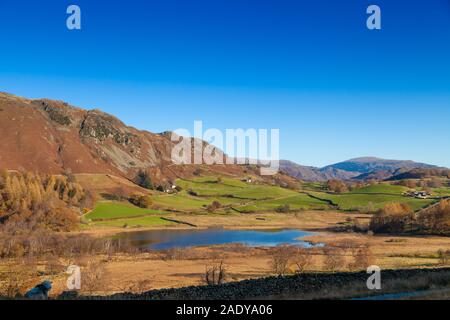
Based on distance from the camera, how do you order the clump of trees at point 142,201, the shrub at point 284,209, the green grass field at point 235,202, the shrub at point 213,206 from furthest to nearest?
the shrub at point 284,209, the shrub at point 213,206, the clump of trees at point 142,201, the green grass field at point 235,202

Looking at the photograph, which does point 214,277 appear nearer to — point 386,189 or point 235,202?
point 235,202

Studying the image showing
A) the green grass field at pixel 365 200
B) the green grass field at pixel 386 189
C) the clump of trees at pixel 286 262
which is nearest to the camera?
the clump of trees at pixel 286 262

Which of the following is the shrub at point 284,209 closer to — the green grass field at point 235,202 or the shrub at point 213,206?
the green grass field at point 235,202

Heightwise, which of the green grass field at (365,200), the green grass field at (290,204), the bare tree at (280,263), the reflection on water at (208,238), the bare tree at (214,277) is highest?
the bare tree at (214,277)

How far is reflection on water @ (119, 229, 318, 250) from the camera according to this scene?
279 ft

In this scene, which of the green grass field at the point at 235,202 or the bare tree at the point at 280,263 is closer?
the bare tree at the point at 280,263

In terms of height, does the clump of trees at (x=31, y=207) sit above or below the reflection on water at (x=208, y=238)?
above

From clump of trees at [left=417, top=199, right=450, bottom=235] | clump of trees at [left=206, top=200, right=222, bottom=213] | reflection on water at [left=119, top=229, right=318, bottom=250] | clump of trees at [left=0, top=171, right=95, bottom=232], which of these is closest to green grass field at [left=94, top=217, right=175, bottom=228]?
clump of trees at [left=0, top=171, right=95, bottom=232]

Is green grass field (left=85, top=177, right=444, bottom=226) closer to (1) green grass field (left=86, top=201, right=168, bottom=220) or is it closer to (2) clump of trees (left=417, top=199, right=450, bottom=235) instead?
(1) green grass field (left=86, top=201, right=168, bottom=220)

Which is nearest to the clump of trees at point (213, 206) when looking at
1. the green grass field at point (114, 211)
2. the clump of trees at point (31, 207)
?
the green grass field at point (114, 211)

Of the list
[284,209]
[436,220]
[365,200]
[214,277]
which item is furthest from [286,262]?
[365,200]

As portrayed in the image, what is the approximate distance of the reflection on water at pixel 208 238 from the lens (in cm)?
8494

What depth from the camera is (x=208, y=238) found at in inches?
3755
